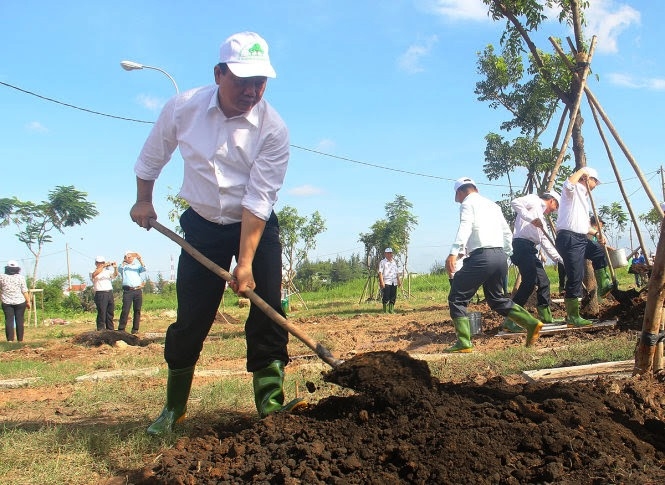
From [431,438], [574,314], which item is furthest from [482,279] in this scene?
[431,438]

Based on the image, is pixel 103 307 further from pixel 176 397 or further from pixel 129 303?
pixel 176 397

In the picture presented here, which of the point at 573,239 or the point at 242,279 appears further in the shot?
the point at 573,239

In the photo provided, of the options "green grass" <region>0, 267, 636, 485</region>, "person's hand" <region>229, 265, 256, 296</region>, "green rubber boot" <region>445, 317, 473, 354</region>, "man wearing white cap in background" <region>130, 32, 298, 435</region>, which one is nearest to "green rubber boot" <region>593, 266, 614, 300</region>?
"green grass" <region>0, 267, 636, 485</region>

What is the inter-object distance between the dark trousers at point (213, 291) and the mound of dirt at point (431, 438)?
1.56ft

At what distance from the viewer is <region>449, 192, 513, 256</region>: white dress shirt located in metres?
6.23

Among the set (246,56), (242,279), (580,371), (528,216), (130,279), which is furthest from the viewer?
(130,279)

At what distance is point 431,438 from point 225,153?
1.81 metres

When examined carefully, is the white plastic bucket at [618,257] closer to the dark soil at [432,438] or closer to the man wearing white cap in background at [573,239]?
the man wearing white cap in background at [573,239]

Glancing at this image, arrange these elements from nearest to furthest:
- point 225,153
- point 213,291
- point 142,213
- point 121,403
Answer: point 225,153 → point 213,291 → point 142,213 → point 121,403

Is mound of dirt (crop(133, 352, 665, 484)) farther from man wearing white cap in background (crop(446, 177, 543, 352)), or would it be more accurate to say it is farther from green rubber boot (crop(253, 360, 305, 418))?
man wearing white cap in background (crop(446, 177, 543, 352))

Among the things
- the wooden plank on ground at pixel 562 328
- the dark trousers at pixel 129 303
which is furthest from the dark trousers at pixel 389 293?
the wooden plank on ground at pixel 562 328

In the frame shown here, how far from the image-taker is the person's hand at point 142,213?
373 cm

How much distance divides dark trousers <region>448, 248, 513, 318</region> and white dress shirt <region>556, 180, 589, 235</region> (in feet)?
4.97

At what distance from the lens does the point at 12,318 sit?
1272 centimetres
